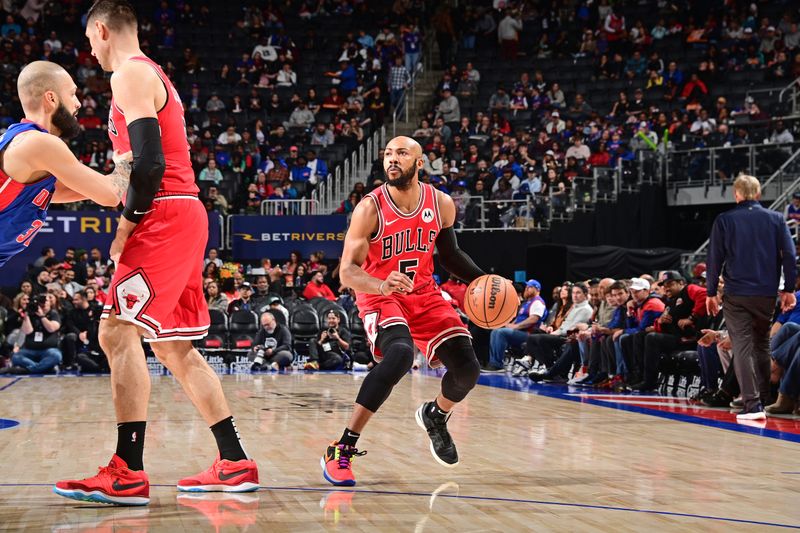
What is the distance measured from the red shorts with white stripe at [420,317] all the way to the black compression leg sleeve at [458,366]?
38mm

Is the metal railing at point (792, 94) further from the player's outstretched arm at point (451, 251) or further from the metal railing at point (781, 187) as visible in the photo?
the player's outstretched arm at point (451, 251)

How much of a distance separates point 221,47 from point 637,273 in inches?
517

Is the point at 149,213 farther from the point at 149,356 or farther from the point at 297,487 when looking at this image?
the point at 149,356

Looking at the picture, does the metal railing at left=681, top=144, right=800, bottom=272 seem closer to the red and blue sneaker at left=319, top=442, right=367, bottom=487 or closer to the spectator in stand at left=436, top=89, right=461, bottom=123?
the spectator in stand at left=436, top=89, right=461, bottom=123

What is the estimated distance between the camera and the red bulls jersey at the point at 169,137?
4535 millimetres

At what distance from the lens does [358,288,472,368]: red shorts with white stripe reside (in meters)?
5.43

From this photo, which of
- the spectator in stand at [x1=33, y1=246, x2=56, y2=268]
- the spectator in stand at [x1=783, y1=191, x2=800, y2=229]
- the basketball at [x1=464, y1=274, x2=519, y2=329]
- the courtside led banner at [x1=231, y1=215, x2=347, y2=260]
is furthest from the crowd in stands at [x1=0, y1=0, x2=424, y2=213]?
the basketball at [x1=464, y1=274, x2=519, y2=329]

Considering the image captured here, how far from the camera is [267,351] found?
14867mm

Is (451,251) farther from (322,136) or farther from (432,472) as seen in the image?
(322,136)

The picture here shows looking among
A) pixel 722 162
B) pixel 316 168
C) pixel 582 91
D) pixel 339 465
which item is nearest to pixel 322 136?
pixel 316 168

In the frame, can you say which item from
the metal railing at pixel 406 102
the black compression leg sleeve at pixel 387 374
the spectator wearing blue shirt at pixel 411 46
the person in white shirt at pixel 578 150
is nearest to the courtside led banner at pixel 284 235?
the person in white shirt at pixel 578 150

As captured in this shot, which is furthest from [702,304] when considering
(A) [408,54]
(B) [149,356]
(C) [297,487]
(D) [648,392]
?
(A) [408,54]

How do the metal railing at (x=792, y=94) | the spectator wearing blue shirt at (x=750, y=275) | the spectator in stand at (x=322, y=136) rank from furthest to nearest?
1. the spectator in stand at (x=322, y=136)
2. the metal railing at (x=792, y=94)
3. the spectator wearing blue shirt at (x=750, y=275)

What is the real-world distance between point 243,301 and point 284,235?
261 centimetres
